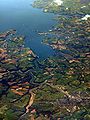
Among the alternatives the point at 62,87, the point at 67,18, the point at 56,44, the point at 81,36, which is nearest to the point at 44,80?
the point at 62,87

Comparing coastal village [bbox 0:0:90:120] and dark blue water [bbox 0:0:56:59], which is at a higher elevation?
dark blue water [bbox 0:0:56:59]

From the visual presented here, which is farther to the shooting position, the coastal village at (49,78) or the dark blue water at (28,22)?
the dark blue water at (28,22)

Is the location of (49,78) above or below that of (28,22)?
below

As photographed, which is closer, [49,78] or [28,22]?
[49,78]

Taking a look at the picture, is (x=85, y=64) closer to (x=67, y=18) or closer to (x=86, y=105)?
(x=86, y=105)

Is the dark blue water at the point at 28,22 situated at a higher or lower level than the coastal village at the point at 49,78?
higher
